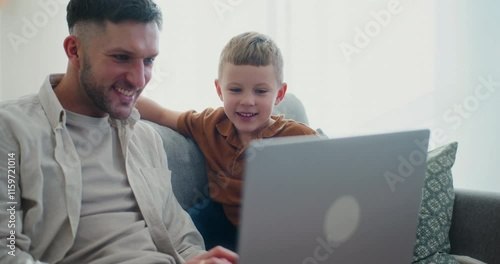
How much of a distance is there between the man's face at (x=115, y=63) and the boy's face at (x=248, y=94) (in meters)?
0.33

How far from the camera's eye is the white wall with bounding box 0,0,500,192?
8.00 feet

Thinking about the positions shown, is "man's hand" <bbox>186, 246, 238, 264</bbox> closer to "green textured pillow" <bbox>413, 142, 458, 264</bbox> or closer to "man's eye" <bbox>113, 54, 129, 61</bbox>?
"man's eye" <bbox>113, 54, 129, 61</bbox>

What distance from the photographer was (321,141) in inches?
30.1

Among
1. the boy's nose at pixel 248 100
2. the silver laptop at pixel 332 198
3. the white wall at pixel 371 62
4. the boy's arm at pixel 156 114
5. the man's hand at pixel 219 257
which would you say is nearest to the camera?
the silver laptop at pixel 332 198

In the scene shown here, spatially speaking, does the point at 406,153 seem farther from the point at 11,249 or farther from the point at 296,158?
the point at 11,249

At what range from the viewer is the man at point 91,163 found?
113cm

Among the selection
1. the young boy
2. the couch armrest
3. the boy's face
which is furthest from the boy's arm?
the couch armrest

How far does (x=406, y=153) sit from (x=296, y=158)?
23 centimetres

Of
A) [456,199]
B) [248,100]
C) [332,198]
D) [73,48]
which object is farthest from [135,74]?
[456,199]

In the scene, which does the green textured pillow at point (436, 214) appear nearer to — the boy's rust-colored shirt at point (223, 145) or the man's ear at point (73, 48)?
the boy's rust-colored shirt at point (223, 145)

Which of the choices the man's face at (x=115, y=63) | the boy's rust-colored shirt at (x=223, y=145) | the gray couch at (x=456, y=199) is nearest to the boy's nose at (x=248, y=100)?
the boy's rust-colored shirt at (x=223, y=145)

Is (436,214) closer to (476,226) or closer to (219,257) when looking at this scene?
(476,226)

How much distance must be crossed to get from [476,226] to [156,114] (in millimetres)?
1094

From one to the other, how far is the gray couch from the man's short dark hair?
45 cm
